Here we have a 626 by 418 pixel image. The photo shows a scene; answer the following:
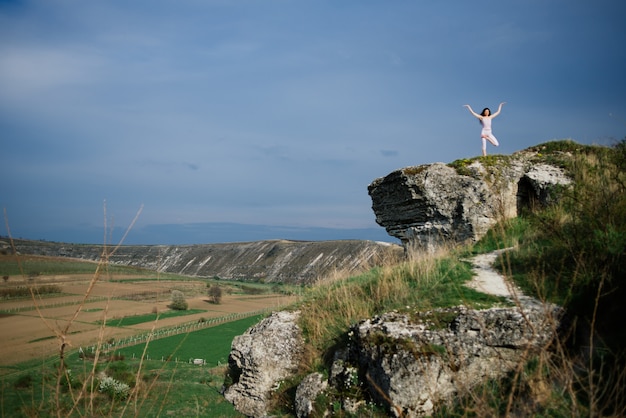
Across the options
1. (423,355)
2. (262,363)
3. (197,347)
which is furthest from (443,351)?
(197,347)

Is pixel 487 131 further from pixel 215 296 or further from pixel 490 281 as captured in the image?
pixel 215 296

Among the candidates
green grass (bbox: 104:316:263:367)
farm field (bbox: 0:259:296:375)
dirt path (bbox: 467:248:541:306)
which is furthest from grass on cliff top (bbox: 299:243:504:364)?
green grass (bbox: 104:316:263:367)

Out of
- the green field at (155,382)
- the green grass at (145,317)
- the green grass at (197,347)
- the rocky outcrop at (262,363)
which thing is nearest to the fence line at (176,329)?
the green grass at (197,347)

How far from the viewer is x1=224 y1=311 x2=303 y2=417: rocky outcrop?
33.6ft

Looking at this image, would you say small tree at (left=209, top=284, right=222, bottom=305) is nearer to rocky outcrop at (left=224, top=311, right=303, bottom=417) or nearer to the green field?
the green field

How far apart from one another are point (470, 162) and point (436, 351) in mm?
9673

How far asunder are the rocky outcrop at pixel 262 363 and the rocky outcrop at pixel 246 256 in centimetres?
5261

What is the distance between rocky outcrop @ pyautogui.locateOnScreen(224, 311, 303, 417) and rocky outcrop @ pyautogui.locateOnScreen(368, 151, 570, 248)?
5936 millimetres

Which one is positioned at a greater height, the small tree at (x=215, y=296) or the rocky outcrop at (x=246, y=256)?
the rocky outcrop at (x=246, y=256)

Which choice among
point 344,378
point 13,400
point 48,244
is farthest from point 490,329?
point 48,244

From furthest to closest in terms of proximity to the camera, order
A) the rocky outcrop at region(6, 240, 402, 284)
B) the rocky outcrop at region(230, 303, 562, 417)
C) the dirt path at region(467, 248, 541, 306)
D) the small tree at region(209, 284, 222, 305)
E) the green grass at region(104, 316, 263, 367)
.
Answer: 1. the rocky outcrop at region(6, 240, 402, 284)
2. the small tree at region(209, 284, 222, 305)
3. the green grass at region(104, 316, 263, 367)
4. the dirt path at region(467, 248, 541, 306)
5. the rocky outcrop at region(230, 303, 562, 417)

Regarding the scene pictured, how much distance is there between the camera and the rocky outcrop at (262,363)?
33.6 ft

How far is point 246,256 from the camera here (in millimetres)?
108938

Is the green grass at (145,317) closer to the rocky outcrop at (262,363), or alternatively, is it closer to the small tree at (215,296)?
the small tree at (215,296)
